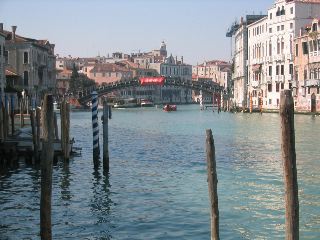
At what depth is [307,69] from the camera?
3812 cm

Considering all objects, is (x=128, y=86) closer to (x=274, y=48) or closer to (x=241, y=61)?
(x=241, y=61)

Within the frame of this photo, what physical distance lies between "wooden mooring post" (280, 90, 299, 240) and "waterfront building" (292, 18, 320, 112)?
33.0 meters

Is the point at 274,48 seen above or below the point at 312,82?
above

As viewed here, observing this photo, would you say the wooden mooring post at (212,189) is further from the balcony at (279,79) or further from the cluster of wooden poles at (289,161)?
the balcony at (279,79)

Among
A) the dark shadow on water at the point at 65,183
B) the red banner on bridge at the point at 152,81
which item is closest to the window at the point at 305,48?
the red banner on bridge at the point at 152,81

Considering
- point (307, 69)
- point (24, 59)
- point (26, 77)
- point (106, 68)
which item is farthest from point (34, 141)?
point (106, 68)

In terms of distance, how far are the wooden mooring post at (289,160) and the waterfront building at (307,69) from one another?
108ft

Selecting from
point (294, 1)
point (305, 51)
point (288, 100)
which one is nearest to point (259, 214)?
point (288, 100)

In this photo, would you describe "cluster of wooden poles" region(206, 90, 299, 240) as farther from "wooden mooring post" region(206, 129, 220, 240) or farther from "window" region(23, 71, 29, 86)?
"window" region(23, 71, 29, 86)

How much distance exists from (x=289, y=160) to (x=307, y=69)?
34910 mm

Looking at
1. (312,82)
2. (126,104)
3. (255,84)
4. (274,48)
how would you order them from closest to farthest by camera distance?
1. (312,82)
2. (274,48)
3. (255,84)
4. (126,104)

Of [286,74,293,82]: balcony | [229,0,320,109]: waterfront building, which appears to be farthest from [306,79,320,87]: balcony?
[286,74,293,82]: balcony

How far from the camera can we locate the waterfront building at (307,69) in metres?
36.6

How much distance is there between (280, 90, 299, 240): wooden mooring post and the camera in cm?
437
